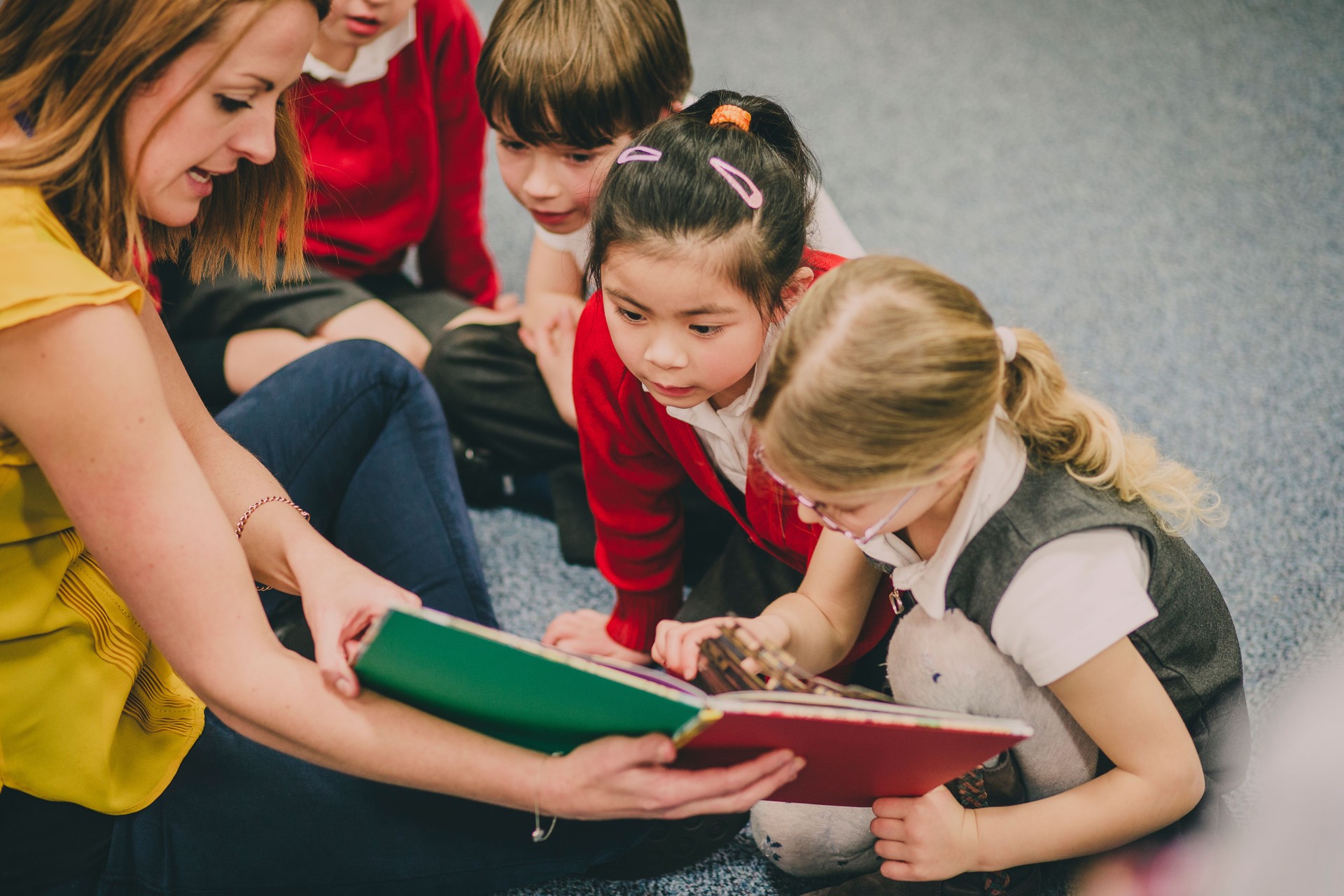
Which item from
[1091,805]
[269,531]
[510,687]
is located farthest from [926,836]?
[269,531]

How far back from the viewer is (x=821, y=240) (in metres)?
1.07

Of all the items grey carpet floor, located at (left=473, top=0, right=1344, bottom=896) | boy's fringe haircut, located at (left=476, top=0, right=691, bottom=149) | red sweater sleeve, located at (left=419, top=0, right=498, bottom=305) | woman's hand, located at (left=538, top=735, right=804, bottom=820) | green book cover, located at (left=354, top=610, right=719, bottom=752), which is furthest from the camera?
red sweater sleeve, located at (left=419, top=0, right=498, bottom=305)

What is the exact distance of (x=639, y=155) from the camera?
0.85 meters

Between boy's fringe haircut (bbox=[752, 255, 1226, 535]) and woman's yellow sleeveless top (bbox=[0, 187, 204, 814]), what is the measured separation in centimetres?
41

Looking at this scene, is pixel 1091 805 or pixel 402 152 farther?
pixel 402 152

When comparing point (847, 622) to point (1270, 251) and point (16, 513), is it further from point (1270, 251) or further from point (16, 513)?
point (1270, 251)

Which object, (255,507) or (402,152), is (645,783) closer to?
(255,507)

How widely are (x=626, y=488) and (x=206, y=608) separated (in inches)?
18.8

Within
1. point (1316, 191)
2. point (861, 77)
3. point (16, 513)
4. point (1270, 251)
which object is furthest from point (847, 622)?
point (861, 77)

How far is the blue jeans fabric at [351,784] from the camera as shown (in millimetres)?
783

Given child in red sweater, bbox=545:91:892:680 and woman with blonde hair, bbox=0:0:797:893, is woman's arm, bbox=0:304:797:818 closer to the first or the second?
woman with blonde hair, bbox=0:0:797:893

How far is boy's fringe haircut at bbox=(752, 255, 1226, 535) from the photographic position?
26.0 inches

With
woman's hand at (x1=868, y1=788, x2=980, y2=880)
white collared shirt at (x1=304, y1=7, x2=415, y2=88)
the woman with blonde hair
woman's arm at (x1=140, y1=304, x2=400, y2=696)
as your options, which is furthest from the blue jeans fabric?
white collared shirt at (x1=304, y1=7, x2=415, y2=88)

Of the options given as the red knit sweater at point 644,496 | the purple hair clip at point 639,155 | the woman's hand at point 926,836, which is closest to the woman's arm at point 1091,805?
the woman's hand at point 926,836
